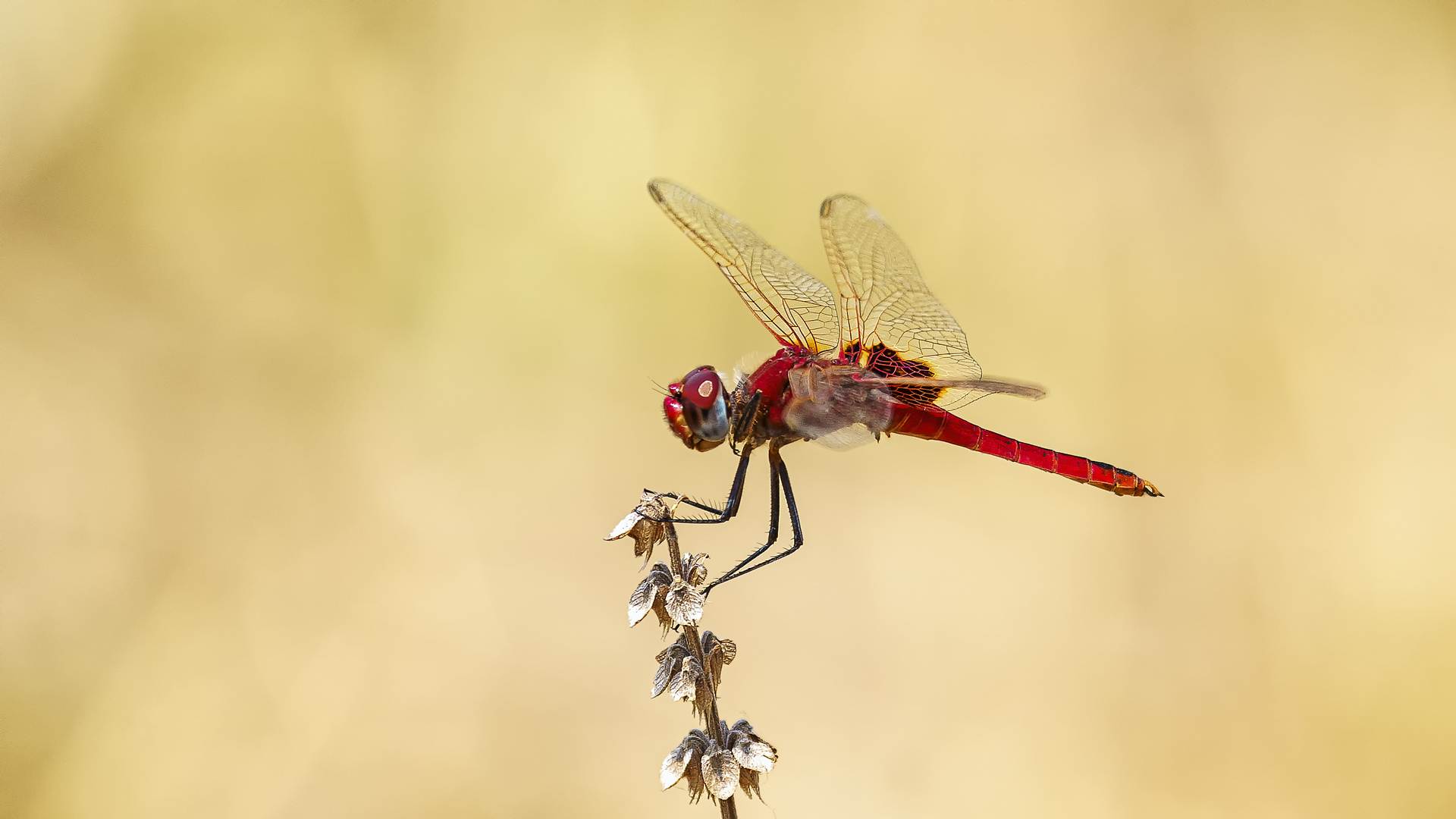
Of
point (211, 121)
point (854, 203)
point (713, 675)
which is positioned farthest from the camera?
point (211, 121)

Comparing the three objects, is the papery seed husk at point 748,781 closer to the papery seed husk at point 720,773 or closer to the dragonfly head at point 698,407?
the papery seed husk at point 720,773

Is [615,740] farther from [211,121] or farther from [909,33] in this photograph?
[909,33]

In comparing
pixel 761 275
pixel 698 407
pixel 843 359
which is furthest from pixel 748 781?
pixel 761 275

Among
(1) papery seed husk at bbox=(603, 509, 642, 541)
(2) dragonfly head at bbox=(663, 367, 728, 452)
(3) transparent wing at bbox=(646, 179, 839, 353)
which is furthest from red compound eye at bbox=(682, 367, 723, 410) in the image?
(1) papery seed husk at bbox=(603, 509, 642, 541)

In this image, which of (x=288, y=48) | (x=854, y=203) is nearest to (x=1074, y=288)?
(x=854, y=203)

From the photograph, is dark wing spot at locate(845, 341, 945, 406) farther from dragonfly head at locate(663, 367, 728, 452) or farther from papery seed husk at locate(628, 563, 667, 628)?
papery seed husk at locate(628, 563, 667, 628)

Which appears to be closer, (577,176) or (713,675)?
(713,675)

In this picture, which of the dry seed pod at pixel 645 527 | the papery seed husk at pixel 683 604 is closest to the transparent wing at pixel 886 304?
the dry seed pod at pixel 645 527

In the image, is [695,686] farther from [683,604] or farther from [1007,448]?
[1007,448]
